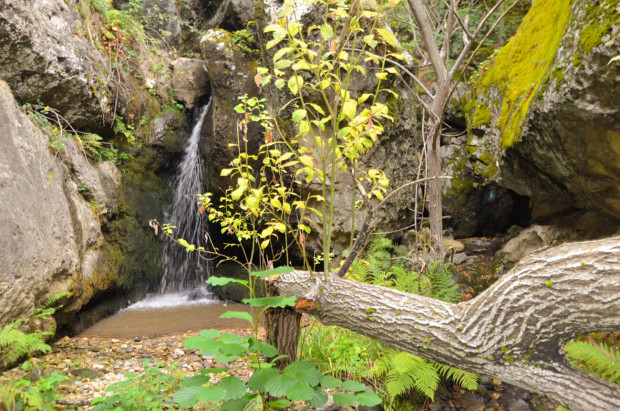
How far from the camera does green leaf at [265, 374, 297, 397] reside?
5.87 ft

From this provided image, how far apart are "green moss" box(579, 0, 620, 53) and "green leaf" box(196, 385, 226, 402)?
381cm

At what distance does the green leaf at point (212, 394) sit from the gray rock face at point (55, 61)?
5.43 m

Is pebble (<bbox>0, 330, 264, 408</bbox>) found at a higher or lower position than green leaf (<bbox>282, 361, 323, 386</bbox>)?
lower

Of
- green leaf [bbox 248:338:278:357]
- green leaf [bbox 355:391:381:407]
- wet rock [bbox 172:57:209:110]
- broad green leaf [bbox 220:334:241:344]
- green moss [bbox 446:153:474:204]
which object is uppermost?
wet rock [bbox 172:57:209:110]

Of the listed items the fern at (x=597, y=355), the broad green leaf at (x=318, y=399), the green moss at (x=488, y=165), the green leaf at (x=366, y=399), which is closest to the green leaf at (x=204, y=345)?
the broad green leaf at (x=318, y=399)

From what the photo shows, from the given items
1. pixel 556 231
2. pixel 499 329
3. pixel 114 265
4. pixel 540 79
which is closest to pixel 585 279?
pixel 499 329

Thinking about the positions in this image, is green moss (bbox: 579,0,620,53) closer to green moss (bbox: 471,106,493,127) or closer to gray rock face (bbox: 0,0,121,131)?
green moss (bbox: 471,106,493,127)

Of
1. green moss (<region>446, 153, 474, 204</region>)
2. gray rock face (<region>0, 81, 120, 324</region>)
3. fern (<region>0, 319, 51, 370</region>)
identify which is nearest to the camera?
fern (<region>0, 319, 51, 370</region>)

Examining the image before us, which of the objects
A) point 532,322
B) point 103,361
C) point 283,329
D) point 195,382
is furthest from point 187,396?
point 103,361

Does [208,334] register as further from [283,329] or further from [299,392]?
[283,329]

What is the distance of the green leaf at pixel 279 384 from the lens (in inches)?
70.5

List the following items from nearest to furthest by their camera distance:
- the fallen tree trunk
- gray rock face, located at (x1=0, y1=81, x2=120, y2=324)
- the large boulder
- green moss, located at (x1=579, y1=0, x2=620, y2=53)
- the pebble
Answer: the fallen tree trunk, green moss, located at (x1=579, y1=0, x2=620, y2=53), the large boulder, the pebble, gray rock face, located at (x1=0, y1=81, x2=120, y2=324)

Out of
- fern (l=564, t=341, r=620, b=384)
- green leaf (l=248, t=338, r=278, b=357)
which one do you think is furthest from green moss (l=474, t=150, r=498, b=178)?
green leaf (l=248, t=338, r=278, b=357)

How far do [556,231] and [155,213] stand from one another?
7195 millimetres
